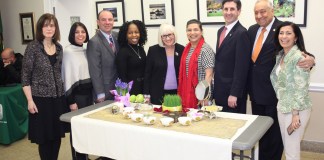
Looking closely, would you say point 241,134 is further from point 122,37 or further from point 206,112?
point 122,37

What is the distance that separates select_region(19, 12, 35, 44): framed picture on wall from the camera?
16.1 ft

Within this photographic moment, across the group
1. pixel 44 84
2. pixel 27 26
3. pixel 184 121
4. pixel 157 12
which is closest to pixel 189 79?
pixel 184 121

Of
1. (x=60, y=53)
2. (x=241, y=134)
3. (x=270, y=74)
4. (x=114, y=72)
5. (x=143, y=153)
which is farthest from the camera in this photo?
(x=114, y=72)

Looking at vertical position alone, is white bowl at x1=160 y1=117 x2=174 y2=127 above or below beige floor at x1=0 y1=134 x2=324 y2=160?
above

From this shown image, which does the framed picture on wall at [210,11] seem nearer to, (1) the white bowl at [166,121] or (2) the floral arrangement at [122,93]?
(2) the floral arrangement at [122,93]

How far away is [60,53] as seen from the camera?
2.83 meters

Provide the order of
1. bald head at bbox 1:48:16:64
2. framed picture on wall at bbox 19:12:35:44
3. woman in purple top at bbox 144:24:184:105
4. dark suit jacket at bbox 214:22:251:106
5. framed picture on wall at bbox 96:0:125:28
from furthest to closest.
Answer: framed picture on wall at bbox 19:12:35:44 < framed picture on wall at bbox 96:0:125:28 < bald head at bbox 1:48:16:64 < woman in purple top at bbox 144:24:184:105 < dark suit jacket at bbox 214:22:251:106

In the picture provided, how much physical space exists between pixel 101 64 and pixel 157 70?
545mm

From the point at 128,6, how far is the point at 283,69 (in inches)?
101

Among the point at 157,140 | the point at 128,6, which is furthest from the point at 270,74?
the point at 128,6

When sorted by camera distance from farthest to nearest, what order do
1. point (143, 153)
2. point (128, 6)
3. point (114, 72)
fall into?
1. point (128, 6)
2. point (114, 72)
3. point (143, 153)

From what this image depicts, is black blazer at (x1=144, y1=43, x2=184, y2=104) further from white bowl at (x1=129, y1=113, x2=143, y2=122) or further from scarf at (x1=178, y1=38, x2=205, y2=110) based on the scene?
white bowl at (x1=129, y1=113, x2=143, y2=122)

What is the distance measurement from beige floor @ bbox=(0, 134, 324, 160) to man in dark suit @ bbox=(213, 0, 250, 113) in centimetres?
123

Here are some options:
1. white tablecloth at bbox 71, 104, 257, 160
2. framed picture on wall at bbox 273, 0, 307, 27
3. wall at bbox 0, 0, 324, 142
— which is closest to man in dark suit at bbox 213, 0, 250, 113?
white tablecloth at bbox 71, 104, 257, 160
